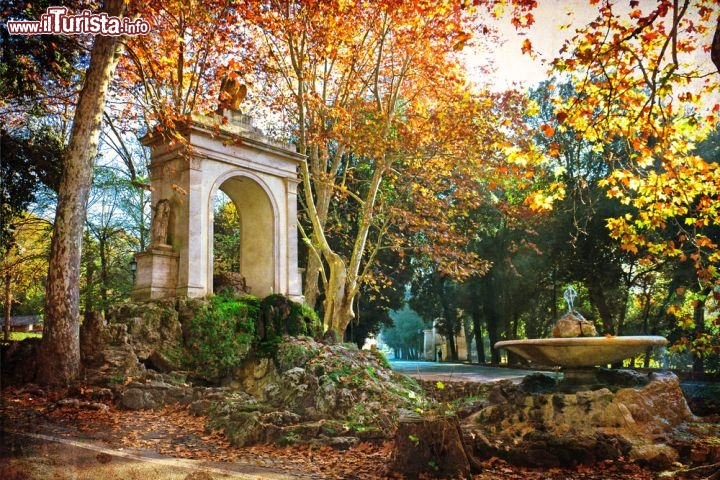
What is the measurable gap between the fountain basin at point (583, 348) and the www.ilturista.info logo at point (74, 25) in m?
7.25

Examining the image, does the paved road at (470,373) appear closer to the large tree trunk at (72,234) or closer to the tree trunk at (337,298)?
the tree trunk at (337,298)

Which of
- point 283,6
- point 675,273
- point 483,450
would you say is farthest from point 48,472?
point 675,273

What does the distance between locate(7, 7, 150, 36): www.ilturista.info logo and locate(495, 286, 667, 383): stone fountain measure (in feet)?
23.7

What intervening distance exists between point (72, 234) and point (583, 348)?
25.9ft

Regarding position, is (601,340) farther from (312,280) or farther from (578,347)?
(312,280)

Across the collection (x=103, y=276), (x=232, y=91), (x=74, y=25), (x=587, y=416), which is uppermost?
(x=232, y=91)

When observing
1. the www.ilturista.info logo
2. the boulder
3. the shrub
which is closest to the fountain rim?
the boulder

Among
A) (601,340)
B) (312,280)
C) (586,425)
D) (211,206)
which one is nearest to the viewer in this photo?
(586,425)

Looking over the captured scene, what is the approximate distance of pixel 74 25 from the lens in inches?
296

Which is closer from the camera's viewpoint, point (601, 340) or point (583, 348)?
point (601, 340)

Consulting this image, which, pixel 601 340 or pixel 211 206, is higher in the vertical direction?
pixel 211 206

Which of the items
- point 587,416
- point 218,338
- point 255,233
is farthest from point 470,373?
point 587,416

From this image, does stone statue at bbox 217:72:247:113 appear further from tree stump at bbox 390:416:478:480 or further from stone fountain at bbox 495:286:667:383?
tree stump at bbox 390:416:478:480

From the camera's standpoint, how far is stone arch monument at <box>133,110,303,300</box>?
11711 mm
